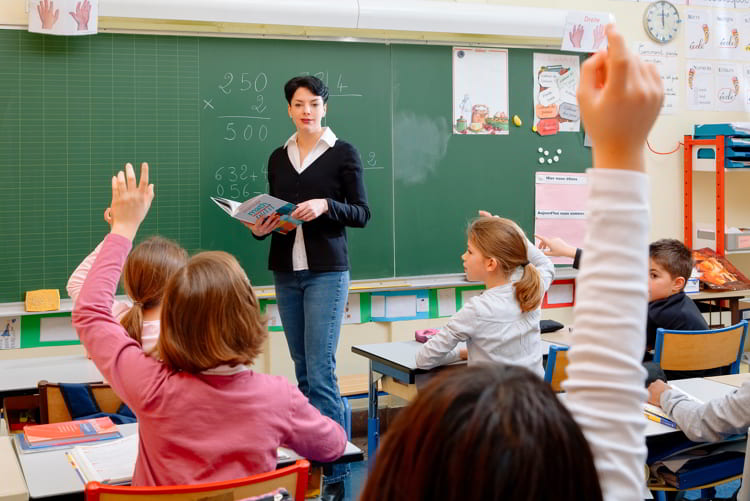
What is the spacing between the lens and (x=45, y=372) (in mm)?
3219

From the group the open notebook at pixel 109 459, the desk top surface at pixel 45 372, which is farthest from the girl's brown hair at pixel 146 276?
the desk top surface at pixel 45 372

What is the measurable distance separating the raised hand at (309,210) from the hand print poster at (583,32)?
2422 mm

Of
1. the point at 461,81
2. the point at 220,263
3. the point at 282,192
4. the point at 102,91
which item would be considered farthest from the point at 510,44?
the point at 220,263

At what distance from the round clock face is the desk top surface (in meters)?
4.04

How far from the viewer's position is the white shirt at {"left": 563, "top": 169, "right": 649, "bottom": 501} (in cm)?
70

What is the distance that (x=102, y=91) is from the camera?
4.21 meters

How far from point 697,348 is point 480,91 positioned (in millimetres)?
2242

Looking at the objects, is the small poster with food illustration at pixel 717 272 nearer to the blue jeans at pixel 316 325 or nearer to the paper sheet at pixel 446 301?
the paper sheet at pixel 446 301

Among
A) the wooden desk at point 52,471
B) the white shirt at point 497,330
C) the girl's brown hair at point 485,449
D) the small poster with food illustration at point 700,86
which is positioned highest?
the small poster with food illustration at point 700,86

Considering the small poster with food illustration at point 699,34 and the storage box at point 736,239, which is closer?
the storage box at point 736,239

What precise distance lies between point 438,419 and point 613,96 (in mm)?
280

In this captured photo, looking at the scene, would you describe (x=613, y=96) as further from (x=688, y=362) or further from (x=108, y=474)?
(x=688, y=362)

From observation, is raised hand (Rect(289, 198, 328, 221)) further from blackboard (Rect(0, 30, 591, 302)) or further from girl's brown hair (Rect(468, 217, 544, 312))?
blackboard (Rect(0, 30, 591, 302))

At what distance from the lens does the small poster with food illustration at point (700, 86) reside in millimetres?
5656
